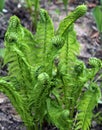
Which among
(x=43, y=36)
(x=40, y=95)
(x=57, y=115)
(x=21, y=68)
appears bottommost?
(x=57, y=115)

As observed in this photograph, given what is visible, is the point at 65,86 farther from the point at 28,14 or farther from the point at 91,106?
the point at 28,14

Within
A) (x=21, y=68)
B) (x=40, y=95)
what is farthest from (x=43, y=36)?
(x=40, y=95)

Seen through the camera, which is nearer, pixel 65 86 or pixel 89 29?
pixel 65 86

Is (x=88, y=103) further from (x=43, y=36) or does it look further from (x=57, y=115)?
(x=43, y=36)

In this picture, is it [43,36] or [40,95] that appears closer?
[40,95]

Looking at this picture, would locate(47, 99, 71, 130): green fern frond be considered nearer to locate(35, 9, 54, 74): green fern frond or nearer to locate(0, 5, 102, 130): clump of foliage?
locate(0, 5, 102, 130): clump of foliage

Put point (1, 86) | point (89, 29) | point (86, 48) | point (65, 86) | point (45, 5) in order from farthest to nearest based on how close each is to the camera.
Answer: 1. point (45, 5)
2. point (89, 29)
3. point (86, 48)
4. point (65, 86)
5. point (1, 86)

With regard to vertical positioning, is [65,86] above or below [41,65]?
below

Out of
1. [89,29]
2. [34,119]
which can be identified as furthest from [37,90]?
[89,29]

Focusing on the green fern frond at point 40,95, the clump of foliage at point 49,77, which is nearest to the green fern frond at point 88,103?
the clump of foliage at point 49,77
